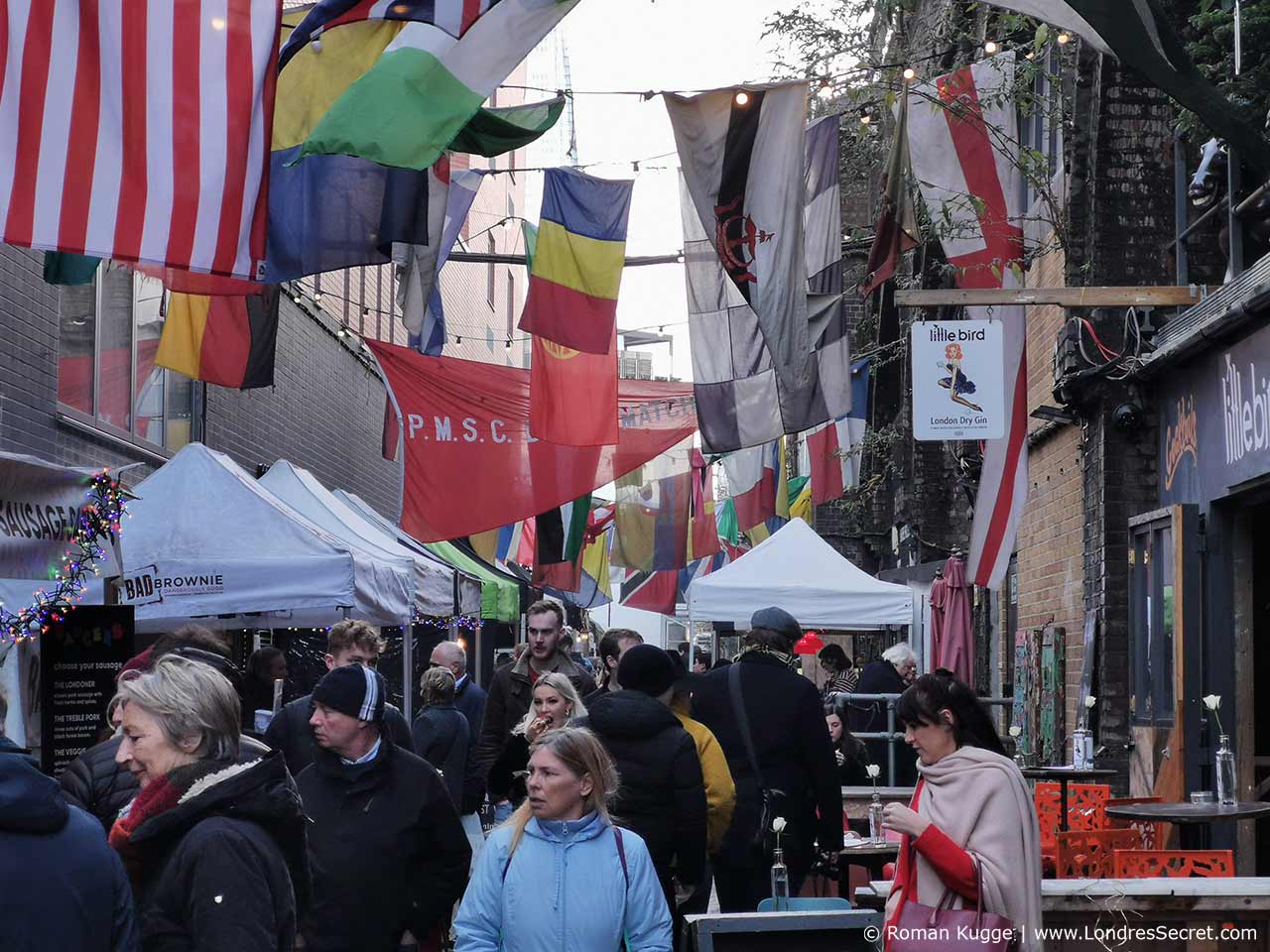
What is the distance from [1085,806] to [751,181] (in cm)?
447

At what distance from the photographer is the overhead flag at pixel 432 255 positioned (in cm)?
993

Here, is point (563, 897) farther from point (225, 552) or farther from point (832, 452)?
point (832, 452)

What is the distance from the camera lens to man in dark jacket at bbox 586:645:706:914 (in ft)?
22.3

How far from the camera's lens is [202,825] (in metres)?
3.98

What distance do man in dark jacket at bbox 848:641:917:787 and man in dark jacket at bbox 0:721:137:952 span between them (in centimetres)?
1013

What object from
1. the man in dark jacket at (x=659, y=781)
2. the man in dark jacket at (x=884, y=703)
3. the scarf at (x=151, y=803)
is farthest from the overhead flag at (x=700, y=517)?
the scarf at (x=151, y=803)

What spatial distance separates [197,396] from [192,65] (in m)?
9.66

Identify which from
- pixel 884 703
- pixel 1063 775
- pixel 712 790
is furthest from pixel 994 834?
pixel 884 703

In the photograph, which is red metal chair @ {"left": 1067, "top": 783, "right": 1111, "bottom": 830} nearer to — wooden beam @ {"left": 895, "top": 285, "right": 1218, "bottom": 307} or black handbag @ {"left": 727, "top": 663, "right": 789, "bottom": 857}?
black handbag @ {"left": 727, "top": 663, "right": 789, "bottom": 857}

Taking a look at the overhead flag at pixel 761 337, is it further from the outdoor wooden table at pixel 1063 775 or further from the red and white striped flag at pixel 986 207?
the outdoor wooden table at pixel 1063 775

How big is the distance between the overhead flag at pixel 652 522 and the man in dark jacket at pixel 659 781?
15880mm

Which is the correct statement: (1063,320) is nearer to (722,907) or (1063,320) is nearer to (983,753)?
(722,907)

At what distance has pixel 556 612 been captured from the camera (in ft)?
33.4

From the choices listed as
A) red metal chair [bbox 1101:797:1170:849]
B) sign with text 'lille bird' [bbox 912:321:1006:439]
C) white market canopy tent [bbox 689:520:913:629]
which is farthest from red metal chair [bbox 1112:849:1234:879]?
white market canopy tent [bbox 689:520:913:629]
